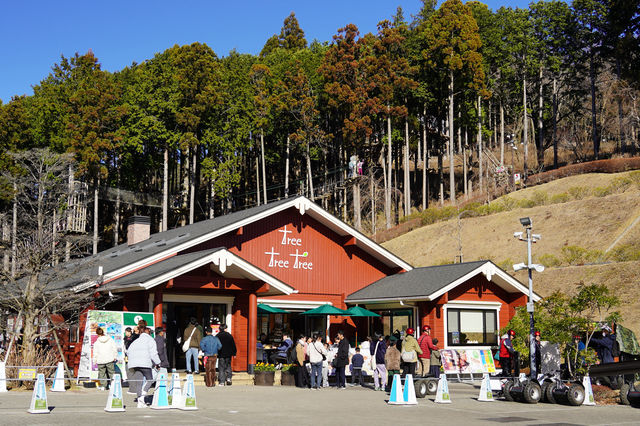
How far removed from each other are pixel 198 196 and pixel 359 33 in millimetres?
20679

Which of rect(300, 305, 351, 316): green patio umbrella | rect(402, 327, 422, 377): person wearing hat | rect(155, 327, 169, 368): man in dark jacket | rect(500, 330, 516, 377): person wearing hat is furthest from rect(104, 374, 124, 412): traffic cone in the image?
rect(300, 305, 351, 316): green patio umbrella

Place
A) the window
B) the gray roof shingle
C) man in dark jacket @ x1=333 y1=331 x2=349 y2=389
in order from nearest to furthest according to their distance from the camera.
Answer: man in dark jacket @ x1=333 y1=331 x2=349 y2=389, the gray roof shingle, the window

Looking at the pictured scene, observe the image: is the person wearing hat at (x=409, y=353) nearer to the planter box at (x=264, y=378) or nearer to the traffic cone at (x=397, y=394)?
the traffic cone at (x=397, y=394)

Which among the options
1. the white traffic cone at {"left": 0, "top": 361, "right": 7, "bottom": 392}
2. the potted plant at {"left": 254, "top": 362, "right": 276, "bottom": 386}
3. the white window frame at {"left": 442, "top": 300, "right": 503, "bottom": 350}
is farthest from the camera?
the white window frame at {"left": 442, "top": 300, "right": 503, "bottom": 350}

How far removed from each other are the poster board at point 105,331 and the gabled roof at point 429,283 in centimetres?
943

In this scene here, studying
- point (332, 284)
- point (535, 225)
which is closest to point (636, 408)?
point (332, 284)

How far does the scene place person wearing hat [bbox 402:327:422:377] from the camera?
17.2m

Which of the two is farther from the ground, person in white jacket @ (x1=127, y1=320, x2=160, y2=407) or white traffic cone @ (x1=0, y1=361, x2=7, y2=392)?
person in white jacket @ (x1=127, y1=320, x2=160, y2=407)

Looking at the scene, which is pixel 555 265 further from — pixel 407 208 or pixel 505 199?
pixel 407 208

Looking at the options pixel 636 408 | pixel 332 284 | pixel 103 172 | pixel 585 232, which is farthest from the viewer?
pixel 103 172

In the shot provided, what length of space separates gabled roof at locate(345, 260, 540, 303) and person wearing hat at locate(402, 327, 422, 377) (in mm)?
6325

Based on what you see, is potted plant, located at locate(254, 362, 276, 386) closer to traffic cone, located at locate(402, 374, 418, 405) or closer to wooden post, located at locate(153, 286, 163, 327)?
wooden post, located at locate(153, 286, 163, 327)

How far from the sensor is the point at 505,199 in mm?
51312

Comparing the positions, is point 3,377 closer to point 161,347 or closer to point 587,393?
point 161,347
